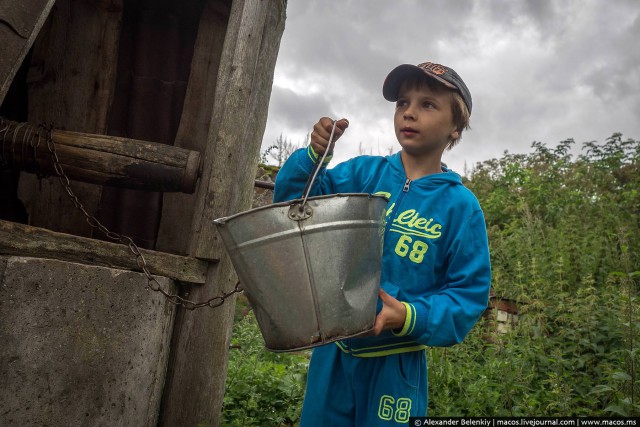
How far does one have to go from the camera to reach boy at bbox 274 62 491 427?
1.52m

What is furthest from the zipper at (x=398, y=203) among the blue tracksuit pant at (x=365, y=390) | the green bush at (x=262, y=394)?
the green bush at (x=262, y=394)

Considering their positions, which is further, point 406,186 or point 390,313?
point 406,186

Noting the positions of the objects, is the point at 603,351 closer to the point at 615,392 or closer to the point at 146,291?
the point at 615,392

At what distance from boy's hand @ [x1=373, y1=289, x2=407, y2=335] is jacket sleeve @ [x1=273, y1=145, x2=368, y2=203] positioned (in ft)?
1.50

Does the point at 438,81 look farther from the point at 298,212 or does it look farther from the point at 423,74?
the point at 298,212

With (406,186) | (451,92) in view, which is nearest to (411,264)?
(406,186)

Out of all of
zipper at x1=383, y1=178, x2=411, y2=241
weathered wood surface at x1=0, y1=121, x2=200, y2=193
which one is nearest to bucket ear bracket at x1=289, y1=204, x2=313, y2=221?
zipper at x1=383, y1=178, x2=411, y2=241

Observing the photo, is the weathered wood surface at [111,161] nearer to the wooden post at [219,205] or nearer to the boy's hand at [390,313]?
the wooden post at [219,205]

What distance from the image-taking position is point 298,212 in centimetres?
129

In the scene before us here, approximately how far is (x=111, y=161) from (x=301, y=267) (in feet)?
4.87

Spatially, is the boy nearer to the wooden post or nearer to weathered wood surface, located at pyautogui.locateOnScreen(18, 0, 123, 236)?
the wooden post

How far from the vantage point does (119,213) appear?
11.1 feet

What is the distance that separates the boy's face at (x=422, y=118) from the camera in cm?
173

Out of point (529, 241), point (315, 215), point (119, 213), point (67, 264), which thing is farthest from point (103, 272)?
point (529, 241)
